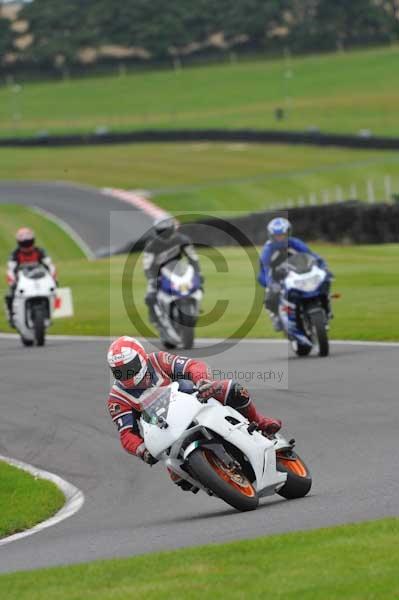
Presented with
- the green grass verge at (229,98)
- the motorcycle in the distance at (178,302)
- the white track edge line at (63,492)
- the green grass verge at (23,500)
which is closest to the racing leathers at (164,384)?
the white track edge line at (63,492)

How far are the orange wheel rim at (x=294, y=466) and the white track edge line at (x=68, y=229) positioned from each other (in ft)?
120

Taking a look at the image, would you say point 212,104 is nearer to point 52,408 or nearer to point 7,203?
point 7,203

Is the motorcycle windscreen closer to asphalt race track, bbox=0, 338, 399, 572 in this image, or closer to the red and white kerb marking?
asphalt race track, bbox=0, 338, 399, 572

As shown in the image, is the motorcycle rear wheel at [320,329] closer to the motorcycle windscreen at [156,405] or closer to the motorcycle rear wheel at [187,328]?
the motorcycle rear wheel at [187,328]

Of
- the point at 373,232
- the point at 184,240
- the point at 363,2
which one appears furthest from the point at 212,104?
the point at 184,240

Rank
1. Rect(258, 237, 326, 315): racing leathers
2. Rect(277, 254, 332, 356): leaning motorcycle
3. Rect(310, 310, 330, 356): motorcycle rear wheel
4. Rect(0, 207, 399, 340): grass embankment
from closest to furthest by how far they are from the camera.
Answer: Rect(310, 310, 330, 356): motorcycle rear wheel < Rect(277, 254, 332, 356): leaning motorcycle < Rect(258, 237, 326, 315): racing leathers < Rect(0, 207, 399, 340): grass embankment

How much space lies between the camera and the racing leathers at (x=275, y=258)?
18578mm

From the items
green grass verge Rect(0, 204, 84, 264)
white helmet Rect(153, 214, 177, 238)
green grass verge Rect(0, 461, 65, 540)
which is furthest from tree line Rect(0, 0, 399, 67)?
green grass verge Rect(0, 461, 65, 540)

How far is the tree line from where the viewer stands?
117 metres

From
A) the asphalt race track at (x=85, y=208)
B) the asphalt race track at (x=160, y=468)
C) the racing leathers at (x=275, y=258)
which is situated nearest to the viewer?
the asphalt race track at (x=160, y=468)

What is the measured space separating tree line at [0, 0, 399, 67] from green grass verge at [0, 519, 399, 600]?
359 ft

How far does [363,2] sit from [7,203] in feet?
216

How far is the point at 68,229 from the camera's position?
5275cm

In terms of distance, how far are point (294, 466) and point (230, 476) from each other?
0.73 metres
